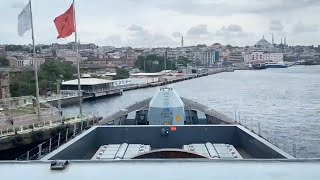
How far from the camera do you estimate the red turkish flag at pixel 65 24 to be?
20459 millimetres

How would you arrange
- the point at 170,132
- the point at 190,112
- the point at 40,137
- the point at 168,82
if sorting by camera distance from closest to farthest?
the point at 170,132 < the point at 190,112 < the point at 40,137 < the point at 168,82

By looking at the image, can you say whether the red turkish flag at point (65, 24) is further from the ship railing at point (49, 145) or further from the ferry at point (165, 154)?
the ferry at point (165, 154)

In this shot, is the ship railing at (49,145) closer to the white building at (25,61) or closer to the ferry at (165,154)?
the ferry at (165,154)

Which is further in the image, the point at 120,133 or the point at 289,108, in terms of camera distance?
the point at 289,108

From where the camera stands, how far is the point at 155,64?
14338cm

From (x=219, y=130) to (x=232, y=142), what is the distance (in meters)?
0.46

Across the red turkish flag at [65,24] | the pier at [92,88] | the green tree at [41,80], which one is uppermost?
the red turkish flag at [65,24]
